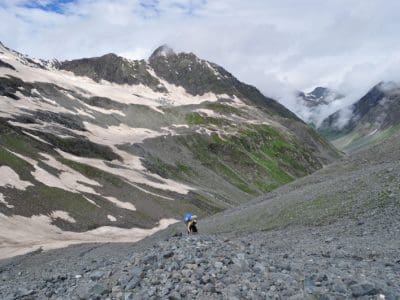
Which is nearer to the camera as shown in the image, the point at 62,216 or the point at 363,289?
the point at 363,289

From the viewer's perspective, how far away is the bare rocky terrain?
15.9 meters

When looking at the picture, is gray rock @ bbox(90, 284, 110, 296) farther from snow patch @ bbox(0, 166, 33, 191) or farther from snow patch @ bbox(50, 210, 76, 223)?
snow patch @ bbox(0, 166, 33, 191)

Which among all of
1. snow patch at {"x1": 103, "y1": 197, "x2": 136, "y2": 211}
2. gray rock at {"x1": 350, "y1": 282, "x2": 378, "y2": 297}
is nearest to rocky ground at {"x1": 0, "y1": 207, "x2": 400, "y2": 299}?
gray rock at {"x1": 350, "y1": 282, "x2": 378, "y2": 297}

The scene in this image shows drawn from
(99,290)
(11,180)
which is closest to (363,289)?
(99,290)

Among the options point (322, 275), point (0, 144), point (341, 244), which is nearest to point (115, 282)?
point (322, 275)

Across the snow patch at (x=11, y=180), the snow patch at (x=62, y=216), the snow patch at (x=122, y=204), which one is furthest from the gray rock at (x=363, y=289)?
the snow patch at (x=122, y=204)

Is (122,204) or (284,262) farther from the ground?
(122,204)

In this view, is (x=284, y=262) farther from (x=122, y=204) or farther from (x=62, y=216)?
(x=122, y=204)

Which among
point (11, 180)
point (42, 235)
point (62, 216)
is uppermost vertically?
point (11, 180)

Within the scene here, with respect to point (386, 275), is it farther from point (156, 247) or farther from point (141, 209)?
point (141, 209)

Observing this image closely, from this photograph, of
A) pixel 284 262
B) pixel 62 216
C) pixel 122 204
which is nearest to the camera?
pixel 284 262

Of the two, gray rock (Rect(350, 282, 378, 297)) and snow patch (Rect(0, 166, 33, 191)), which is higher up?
snow patch (Rect(0, 166, 33, 191))

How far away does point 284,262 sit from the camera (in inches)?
792

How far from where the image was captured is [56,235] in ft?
272
